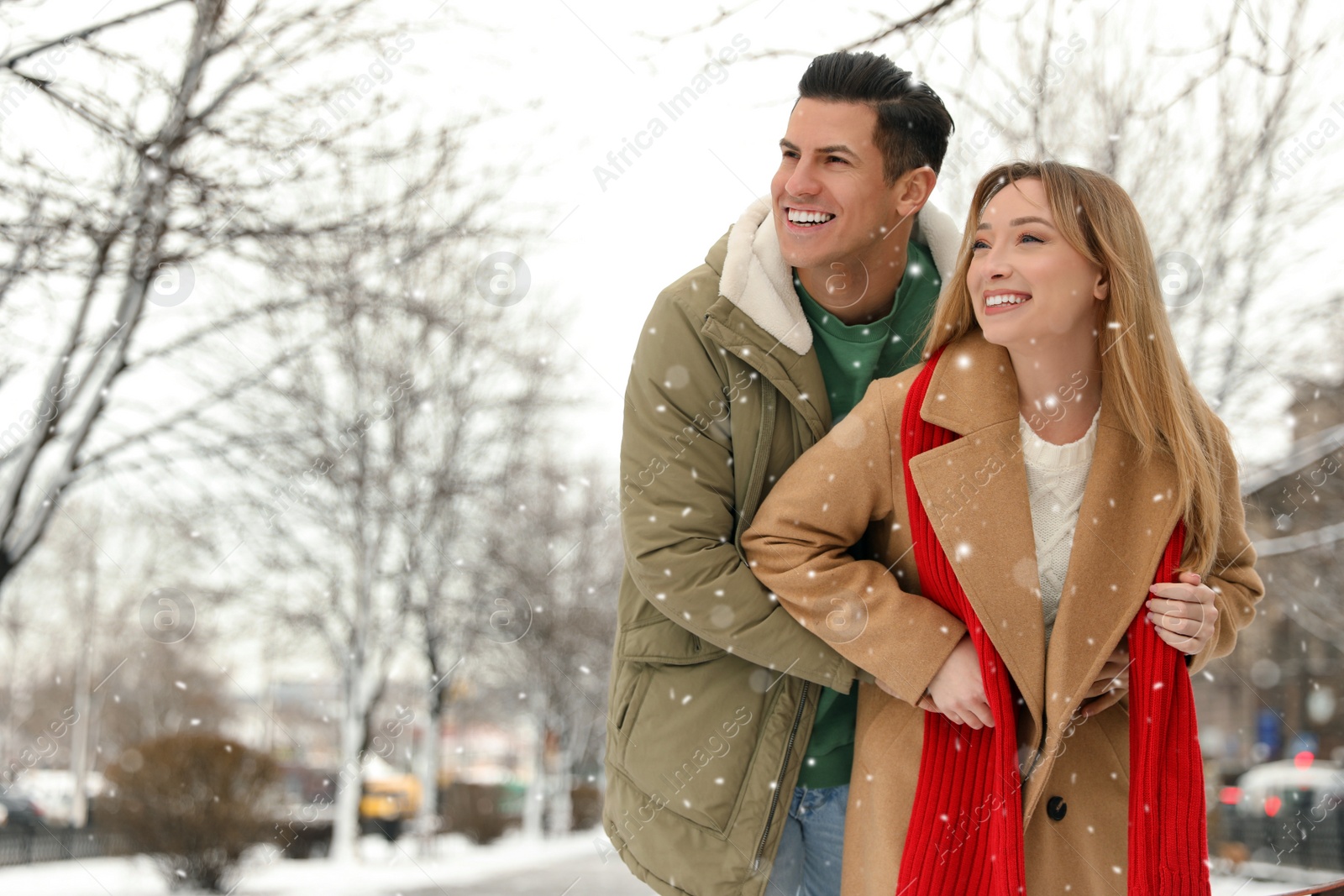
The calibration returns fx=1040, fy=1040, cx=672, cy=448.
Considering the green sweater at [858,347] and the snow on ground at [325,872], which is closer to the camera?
the green sweater at [858,347]

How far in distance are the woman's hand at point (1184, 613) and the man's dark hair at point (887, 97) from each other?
92cm

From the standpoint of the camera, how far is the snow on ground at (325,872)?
8523 millimetres

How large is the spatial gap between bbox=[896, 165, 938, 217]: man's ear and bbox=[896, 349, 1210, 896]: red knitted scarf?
583 millimetres

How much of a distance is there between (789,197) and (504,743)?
2907cm

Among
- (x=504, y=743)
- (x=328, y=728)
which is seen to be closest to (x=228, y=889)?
(x=328, y=728)

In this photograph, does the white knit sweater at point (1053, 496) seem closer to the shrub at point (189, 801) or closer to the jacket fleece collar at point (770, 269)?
the jacket fleece collar at point (770, 269)

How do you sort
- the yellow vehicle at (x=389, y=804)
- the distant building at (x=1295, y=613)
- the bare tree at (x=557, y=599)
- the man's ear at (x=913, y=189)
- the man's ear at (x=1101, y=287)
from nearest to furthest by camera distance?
the man's ear at (x=1101, y=287), the man's ear at (x=913, y=189), the distant building at (x=1295, y=613), the bare tree at (x=557, y=599), the yellow vehicle at (x=389, y=804)

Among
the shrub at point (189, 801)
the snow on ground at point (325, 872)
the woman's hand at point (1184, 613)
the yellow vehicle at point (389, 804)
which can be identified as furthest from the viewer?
the yellow vehicle at point (389, 804)

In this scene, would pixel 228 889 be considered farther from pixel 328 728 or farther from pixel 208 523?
pixel 328 728

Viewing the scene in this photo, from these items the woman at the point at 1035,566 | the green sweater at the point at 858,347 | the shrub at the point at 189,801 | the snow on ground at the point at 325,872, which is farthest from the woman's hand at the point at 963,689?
the shrub at the point at 189,801

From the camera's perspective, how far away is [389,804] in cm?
1677

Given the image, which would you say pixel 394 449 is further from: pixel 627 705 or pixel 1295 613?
pixel 627 705

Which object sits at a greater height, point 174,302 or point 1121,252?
point 174,302

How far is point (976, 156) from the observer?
17.1ft
